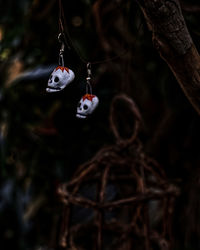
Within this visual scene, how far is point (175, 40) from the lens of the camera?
0.48 metres

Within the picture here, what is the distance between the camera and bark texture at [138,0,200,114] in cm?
45

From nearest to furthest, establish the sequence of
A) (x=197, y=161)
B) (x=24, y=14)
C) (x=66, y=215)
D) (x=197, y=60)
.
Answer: (x=197, y=60) < (x=66, y=215) < (x=24, y=14) < (x=197, y=161)

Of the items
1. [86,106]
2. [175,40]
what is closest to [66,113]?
[86,106]

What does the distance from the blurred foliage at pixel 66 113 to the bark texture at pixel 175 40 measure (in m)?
0.63

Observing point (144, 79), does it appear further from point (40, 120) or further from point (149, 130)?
point (40, 120)

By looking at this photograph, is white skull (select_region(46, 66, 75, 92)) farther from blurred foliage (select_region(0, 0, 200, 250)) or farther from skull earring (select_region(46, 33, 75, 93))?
blurred foliage (select_region(0, 0, 200, 250))

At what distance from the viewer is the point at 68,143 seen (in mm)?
1278

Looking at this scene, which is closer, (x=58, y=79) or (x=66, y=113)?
(x=58, y=79)

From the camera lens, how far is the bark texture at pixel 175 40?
0.45 metres

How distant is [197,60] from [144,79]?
0.89 metres

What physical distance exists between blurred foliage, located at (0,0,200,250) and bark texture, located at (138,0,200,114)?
628 mm

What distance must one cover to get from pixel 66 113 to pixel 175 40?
2.75ft

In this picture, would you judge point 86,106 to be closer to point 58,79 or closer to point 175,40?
point 58,79

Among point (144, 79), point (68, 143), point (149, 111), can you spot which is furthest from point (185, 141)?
point (68, 143)
